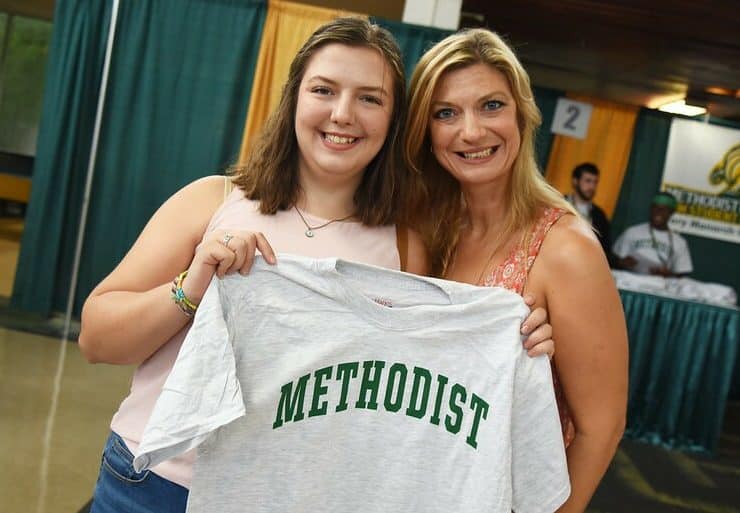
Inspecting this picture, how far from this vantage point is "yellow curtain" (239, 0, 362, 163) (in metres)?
4.83

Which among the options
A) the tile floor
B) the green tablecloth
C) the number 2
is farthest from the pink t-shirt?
the number 2

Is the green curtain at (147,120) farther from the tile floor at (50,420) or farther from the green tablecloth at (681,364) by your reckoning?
the green tablecloth at (681,364)

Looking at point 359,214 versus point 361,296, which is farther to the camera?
point 359,214

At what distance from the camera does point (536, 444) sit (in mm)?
1167

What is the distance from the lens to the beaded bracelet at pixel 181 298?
1098 millimetres

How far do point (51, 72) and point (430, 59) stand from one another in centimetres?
438

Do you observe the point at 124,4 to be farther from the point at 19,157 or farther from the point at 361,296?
the point at 19,157

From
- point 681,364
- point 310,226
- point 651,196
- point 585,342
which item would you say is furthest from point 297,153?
point 651,196

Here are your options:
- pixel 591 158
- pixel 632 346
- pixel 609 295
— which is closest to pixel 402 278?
pixel 609 295

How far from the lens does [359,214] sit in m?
1.30

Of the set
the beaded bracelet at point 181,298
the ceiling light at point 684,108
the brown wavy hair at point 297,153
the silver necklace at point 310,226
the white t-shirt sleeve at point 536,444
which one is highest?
the ceiling light at point 684,108

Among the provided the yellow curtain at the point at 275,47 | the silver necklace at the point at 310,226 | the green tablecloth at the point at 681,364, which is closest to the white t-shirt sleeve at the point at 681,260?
the green tablecloth at the point at 681,364

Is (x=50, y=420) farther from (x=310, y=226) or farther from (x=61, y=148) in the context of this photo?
(x=310, y=226)

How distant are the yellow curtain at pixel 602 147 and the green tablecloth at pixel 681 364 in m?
1.97
